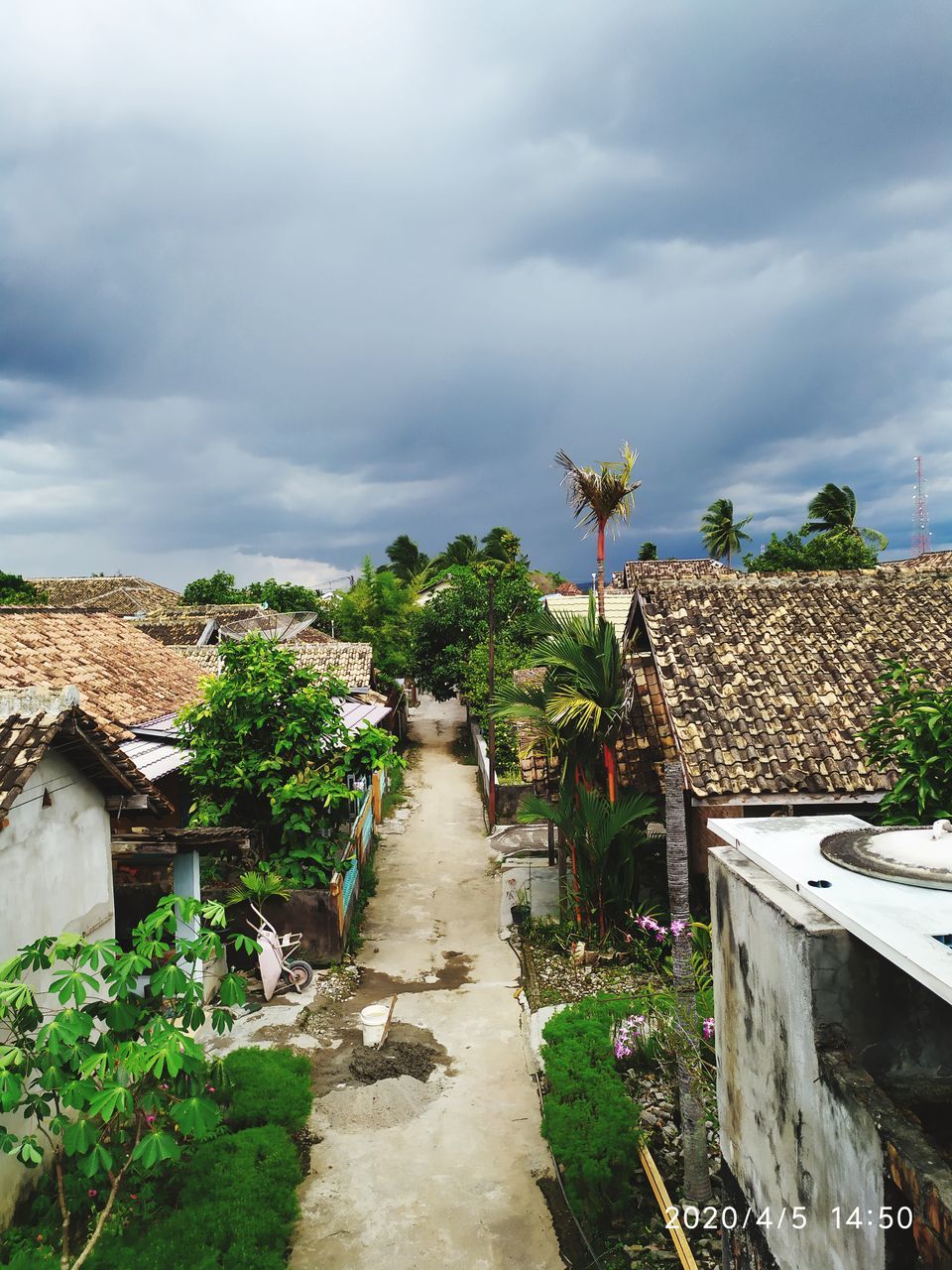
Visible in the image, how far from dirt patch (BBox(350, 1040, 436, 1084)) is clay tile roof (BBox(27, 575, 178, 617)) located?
3560 centimetres

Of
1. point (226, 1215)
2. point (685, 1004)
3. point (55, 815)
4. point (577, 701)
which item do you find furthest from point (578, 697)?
point (226, 1215)

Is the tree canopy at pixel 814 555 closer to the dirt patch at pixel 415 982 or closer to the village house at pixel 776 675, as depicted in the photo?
the village house at pixel 776 675

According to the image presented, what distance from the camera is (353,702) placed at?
53.1ft

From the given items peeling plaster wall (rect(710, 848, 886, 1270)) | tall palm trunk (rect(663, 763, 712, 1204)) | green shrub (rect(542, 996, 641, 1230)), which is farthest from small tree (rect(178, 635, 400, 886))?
peeling plaster wall (rect(710, 848, 886, 1270))

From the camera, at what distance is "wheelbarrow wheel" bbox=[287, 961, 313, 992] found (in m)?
9.92

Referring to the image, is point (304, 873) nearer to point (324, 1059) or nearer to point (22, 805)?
point (324, 1059)

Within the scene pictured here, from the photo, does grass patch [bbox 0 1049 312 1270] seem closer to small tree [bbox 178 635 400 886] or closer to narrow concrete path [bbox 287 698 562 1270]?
narrow concrete path [bbox 287 698 562 1270]

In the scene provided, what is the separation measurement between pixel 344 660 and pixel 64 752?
52.3 ft

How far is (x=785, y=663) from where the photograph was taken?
11406mm

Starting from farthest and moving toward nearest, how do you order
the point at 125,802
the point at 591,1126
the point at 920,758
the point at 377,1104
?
the point at 377,1104 → the point at 125,802 → the point at 591,1126 → the point at 920,758

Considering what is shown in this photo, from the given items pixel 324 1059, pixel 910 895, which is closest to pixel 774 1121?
pixel 910 895

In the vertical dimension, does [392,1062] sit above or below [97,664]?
below

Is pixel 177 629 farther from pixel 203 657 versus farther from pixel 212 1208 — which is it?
pixel 212 1208

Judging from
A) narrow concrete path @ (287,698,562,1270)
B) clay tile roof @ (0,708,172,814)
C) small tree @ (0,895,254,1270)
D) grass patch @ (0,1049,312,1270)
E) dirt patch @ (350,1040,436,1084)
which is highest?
clay tile roof @ (0,708,172,814)
